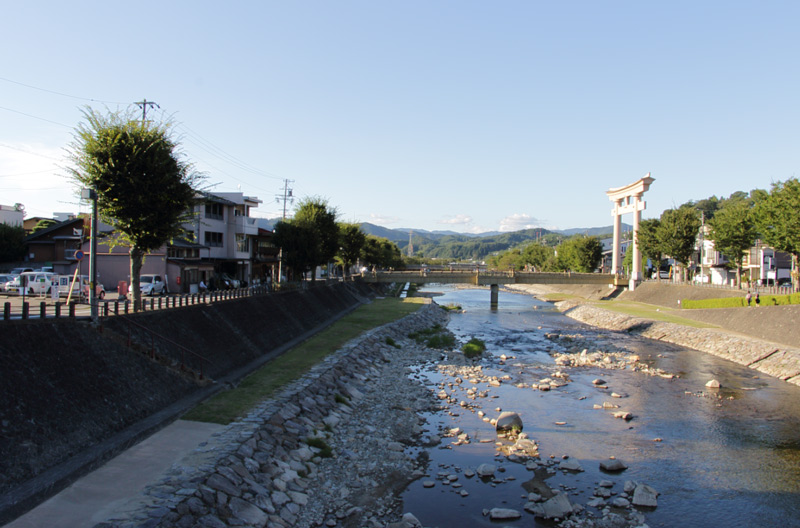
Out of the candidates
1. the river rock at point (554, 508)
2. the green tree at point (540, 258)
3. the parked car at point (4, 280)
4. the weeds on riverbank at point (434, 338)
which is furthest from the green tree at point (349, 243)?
the green tree at point (540, 258)

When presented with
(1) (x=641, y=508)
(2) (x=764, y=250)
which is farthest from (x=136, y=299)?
(2) (x=764, y=250)

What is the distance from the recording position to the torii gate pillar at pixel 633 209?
8062 centimetres

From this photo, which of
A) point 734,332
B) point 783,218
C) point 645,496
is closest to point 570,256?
point 783,218

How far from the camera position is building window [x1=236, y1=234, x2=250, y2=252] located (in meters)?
57.2

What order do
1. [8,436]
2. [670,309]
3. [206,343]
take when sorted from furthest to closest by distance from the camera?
[670,309] → [206,343] → [8,436]

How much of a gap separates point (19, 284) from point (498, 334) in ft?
136

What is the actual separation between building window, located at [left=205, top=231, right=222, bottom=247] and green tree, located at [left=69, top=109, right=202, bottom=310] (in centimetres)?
2856

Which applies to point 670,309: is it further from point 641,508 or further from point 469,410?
point 641,508

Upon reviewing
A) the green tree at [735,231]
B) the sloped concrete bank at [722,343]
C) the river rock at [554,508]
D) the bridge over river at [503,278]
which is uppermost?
the green tree at [735,231]

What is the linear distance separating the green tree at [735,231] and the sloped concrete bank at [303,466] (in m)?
49.9

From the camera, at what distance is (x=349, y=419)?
22000 mm

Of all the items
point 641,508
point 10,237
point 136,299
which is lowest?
point 641,508

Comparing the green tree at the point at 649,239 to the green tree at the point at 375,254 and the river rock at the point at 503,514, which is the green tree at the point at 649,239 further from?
the river rock at the point at 503,514

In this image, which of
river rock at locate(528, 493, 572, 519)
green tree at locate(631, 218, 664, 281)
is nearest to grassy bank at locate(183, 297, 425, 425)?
river rock at locate(528, 493, 572, 519)
